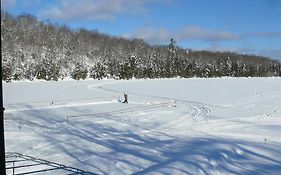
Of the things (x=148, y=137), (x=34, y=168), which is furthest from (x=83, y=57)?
(x=34, y=168)

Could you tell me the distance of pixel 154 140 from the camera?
65.2 ft

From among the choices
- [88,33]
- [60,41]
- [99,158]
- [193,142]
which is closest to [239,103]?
[193,142]

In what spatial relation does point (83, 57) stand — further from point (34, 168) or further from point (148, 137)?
point (34, 168)

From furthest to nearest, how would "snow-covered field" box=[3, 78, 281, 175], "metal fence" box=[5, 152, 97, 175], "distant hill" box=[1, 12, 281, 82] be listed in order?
"distant hill" box=[1, 12, 281, 82] → "snow-covered field" box=[3, 78, 281, 175] → "metal fence" box=[5, 152, 97, 175]

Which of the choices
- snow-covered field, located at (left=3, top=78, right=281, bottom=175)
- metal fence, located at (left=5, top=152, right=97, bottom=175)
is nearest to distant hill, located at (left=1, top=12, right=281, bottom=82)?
snow-covered field, located at (left=3, top=78, right=281, bottom=175)

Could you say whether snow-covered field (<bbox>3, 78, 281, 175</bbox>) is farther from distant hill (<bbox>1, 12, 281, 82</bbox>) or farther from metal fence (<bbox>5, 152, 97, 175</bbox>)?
distant hill (<bbox>1, 12, 281, 82</bbox>)

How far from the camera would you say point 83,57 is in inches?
5448

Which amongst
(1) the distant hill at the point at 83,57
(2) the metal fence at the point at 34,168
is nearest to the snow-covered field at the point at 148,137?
(2) the metal fence at the point at 34,168

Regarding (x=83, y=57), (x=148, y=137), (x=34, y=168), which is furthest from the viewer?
(x=83, y=57)

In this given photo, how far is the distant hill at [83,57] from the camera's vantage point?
305 ft

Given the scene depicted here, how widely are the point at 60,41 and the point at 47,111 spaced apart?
110 meters

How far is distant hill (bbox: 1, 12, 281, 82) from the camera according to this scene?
93.0m

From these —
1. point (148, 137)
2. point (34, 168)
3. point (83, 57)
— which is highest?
point (83, 57)

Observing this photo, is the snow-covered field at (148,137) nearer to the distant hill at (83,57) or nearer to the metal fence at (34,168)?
the metal fence at (34,168)
